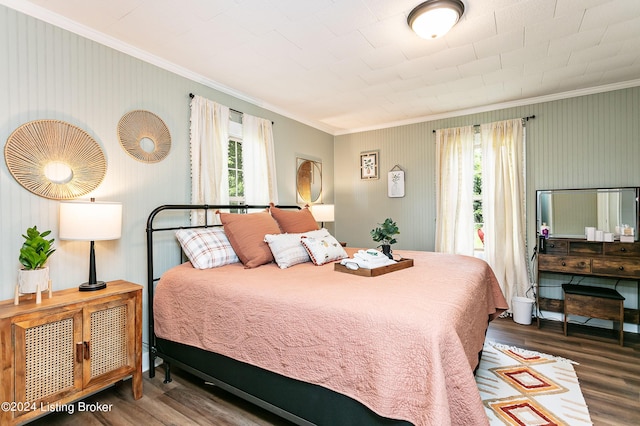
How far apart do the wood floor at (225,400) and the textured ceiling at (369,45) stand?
8.45ft

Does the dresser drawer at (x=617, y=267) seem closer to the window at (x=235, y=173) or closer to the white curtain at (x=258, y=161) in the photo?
the white curtain at (x=258, y=161)

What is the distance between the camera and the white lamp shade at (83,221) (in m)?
1.90

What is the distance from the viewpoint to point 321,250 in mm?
2643

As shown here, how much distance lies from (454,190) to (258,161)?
2.62m

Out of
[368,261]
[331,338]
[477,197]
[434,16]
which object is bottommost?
[331,338]

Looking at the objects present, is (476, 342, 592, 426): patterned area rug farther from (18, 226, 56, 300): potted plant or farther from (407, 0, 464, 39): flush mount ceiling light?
(18, 226, 56, 300): potted plant

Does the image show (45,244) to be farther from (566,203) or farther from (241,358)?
(566,203)

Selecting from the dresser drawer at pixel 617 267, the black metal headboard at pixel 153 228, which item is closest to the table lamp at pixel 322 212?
the black metal headboard at pixel 153 228

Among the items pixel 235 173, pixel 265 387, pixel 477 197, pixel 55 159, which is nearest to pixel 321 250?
pixel 265 387

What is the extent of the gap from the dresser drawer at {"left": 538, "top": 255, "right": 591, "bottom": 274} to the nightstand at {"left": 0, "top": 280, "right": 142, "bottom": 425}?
3896 mm

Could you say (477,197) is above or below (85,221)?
above

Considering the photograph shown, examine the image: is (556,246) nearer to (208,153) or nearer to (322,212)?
(322,212)

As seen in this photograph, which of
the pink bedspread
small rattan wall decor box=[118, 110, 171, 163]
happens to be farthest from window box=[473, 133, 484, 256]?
small rattan wall decor box=[118, 110, 171, 163]

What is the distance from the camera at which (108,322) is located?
6.43 ft
